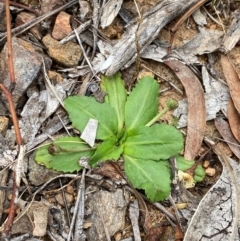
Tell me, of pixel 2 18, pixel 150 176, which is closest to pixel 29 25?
pixel 2 18

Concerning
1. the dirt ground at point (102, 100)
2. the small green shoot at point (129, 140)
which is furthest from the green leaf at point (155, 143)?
the dirt ground at point (102, 100)

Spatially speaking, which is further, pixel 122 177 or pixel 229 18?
pixel 229 18

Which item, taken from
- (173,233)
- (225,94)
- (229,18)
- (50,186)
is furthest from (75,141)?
(229,18)

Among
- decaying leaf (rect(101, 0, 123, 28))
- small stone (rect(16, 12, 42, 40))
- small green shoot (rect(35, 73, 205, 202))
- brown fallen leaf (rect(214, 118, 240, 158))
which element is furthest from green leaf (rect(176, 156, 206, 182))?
small stone (rect(16, 12, 42, 40))

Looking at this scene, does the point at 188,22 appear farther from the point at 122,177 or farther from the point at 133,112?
the point at 122,177

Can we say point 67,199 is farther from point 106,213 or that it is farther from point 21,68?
point 21,68

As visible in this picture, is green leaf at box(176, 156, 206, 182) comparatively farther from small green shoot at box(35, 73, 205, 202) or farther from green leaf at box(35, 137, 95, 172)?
green leaf at box(35, 137, 95, 172)

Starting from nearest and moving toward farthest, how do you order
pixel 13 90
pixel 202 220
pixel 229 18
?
pixel 202 220, pixel 13 90, pixel 229 18

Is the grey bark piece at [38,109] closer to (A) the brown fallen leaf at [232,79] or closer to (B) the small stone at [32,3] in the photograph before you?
(B) the small stone at [32,3]
